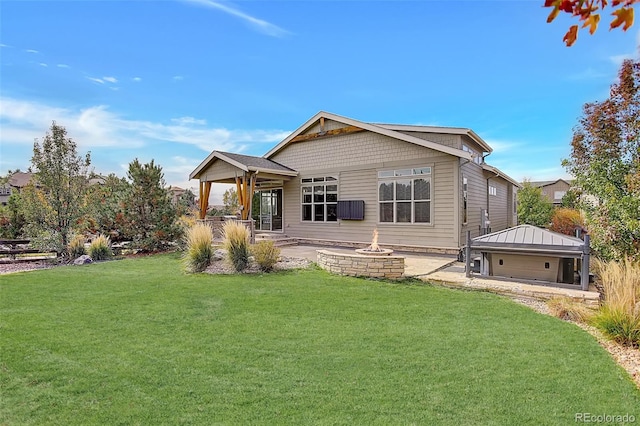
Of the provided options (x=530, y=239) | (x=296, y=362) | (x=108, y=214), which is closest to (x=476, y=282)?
(x=530, y=239)

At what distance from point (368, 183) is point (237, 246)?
6012 millimetres

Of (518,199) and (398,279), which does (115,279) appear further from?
(518,199)

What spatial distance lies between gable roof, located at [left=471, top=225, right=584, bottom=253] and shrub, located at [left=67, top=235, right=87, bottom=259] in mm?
11939

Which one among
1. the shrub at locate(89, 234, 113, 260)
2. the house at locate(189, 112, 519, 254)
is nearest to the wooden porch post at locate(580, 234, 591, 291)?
the house at locate(189, 112, 519, 254)

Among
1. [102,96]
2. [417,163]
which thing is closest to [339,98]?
[417,163]

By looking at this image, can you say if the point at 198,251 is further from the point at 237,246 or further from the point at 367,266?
the point at 367,266

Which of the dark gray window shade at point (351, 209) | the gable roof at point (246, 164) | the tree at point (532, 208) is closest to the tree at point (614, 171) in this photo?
the dark gray window shade at point (351, 209)

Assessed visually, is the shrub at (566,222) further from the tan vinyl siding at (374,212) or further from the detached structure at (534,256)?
the detached structure at (534,256)

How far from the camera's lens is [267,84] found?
46.6 feet

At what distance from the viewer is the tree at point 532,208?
64.7ft

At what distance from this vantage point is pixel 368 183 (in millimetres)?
12852

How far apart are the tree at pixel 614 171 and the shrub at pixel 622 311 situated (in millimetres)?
2177

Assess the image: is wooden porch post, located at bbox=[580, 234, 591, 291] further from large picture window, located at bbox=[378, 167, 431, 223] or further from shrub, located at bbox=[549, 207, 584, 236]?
shrub, located at bbox=[549, 207, 584, 236]

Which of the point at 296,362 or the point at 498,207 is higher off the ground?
the point at 498,207
